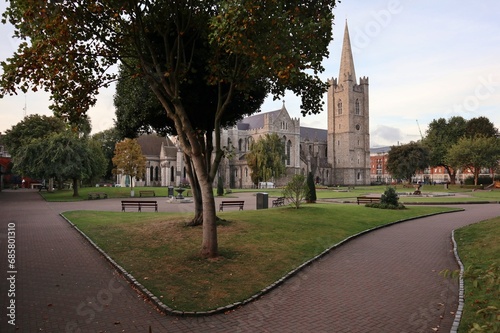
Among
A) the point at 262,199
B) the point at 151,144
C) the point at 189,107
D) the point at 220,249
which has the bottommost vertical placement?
the point at 220,249

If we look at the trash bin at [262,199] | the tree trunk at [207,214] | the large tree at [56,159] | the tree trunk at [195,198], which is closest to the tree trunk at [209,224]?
the tree trunk at [207,214]

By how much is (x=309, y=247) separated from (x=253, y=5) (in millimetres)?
8609

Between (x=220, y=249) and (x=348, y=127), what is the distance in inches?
3492

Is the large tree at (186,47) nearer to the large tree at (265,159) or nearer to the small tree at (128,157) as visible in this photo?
the small tree at (128,157)

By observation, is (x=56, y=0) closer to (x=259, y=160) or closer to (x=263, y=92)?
(x=263, y=92)

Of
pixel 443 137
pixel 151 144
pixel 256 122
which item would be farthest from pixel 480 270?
pixel 443 137

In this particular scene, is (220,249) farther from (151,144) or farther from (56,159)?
(151,144)

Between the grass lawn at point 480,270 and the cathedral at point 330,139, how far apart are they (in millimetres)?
64684

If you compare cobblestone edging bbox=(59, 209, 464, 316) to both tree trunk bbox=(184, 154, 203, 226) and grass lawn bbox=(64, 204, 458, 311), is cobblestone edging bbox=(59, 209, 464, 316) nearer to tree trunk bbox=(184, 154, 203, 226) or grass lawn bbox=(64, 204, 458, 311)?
grass lawn bbox=(64, 204, 458, 311)

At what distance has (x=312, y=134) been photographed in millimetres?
110562

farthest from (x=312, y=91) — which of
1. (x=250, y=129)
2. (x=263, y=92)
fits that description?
(x=250, y=129)

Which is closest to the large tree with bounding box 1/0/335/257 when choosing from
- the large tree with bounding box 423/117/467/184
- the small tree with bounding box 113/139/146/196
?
the small tree with bounding box 113/139/146/196

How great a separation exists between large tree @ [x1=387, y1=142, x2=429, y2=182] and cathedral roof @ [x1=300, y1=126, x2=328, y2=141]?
107 ft

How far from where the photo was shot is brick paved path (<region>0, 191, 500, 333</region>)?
710 centimetres
